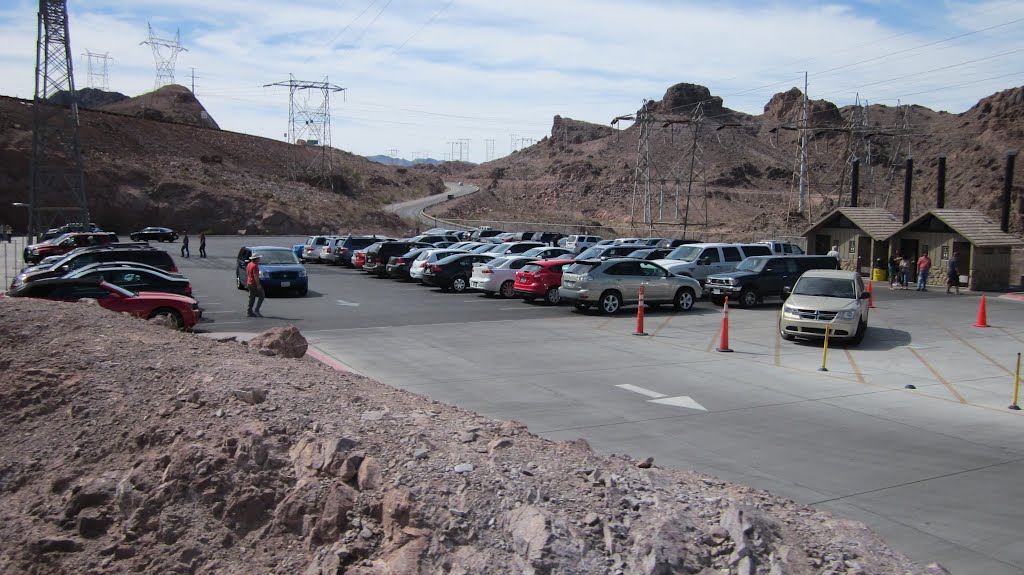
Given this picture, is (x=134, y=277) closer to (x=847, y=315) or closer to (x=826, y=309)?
(x=826, y=309)

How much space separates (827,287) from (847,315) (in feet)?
4.77

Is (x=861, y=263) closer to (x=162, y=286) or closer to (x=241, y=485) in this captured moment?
(x=162, y=286)

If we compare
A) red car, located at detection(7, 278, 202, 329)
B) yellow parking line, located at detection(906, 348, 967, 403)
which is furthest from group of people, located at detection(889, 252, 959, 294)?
red car, located at detection(7, 278, 202, 329)

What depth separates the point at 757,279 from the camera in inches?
1002

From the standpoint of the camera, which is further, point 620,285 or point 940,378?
point 620,285

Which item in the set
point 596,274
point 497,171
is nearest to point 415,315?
point 596,274

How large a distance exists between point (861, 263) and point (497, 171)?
11582 cm

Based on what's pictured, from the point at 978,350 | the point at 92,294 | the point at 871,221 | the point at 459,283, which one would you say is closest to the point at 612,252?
the point at 459,283

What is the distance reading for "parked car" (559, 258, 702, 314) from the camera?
2255cm

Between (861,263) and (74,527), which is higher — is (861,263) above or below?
above

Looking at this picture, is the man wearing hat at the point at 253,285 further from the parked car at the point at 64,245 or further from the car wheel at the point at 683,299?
the parked car at the point at 64,245

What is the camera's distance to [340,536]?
18.1 feet

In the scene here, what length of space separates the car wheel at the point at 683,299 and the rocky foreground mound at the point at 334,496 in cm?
1617

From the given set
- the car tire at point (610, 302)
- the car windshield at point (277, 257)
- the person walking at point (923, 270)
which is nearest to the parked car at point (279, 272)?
the car windshield at point (277, 257)
